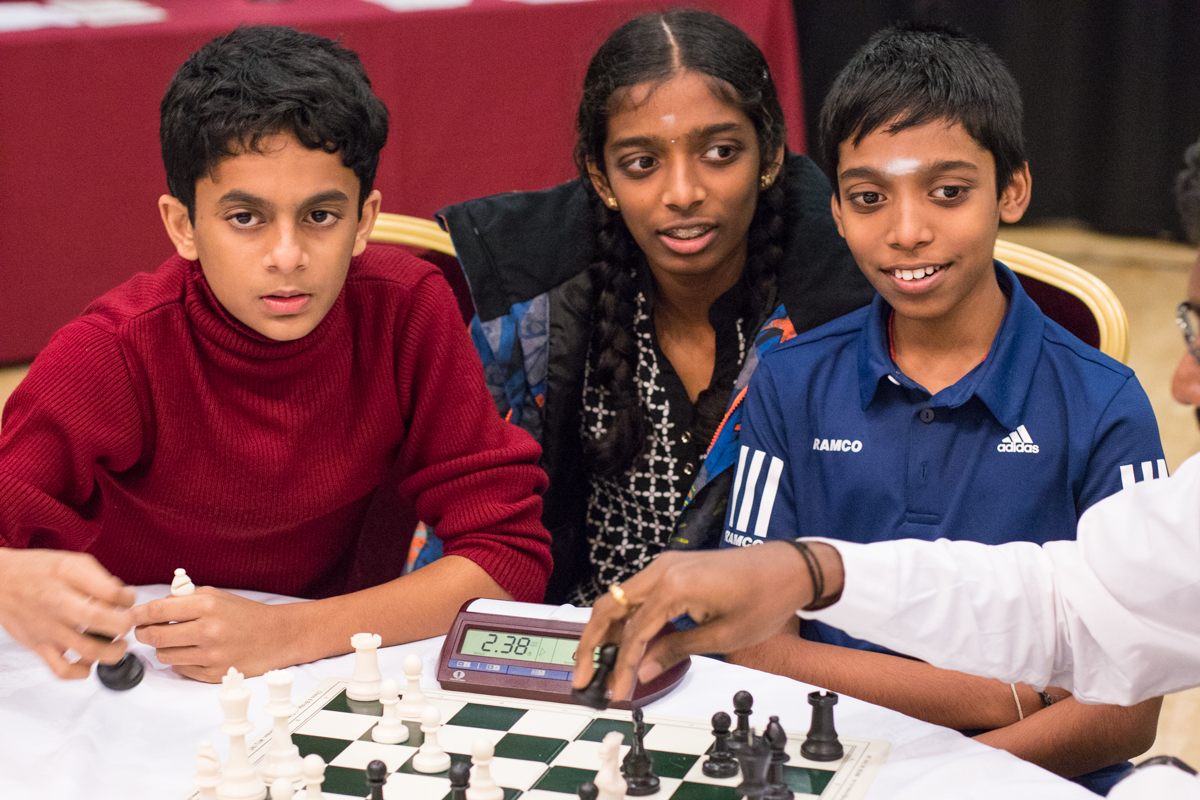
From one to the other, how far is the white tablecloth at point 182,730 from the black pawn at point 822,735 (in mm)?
48

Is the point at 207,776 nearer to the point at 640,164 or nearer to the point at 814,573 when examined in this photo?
the point at 814,573

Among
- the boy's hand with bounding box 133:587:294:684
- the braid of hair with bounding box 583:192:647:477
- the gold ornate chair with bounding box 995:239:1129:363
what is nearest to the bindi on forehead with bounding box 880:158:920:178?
the gold ornate chair with bounding box 995:239:1129:363

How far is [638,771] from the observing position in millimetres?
1160

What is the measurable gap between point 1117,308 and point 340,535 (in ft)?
4.19

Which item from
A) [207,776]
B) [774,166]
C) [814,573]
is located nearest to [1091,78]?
[774,166]

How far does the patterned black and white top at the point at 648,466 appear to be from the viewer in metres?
2.24

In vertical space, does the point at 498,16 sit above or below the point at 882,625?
above

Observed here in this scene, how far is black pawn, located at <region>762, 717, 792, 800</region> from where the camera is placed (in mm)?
1121

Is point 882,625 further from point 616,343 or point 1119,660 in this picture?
point 616,343

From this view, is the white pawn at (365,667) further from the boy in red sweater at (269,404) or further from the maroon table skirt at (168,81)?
the maroon table skirt at (168,81)

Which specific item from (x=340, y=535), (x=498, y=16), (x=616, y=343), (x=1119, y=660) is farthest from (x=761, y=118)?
(x=498, y=16)

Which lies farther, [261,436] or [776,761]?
[261,436]

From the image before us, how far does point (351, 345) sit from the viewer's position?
1.80 meters

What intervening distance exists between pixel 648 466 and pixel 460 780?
3.87ft
